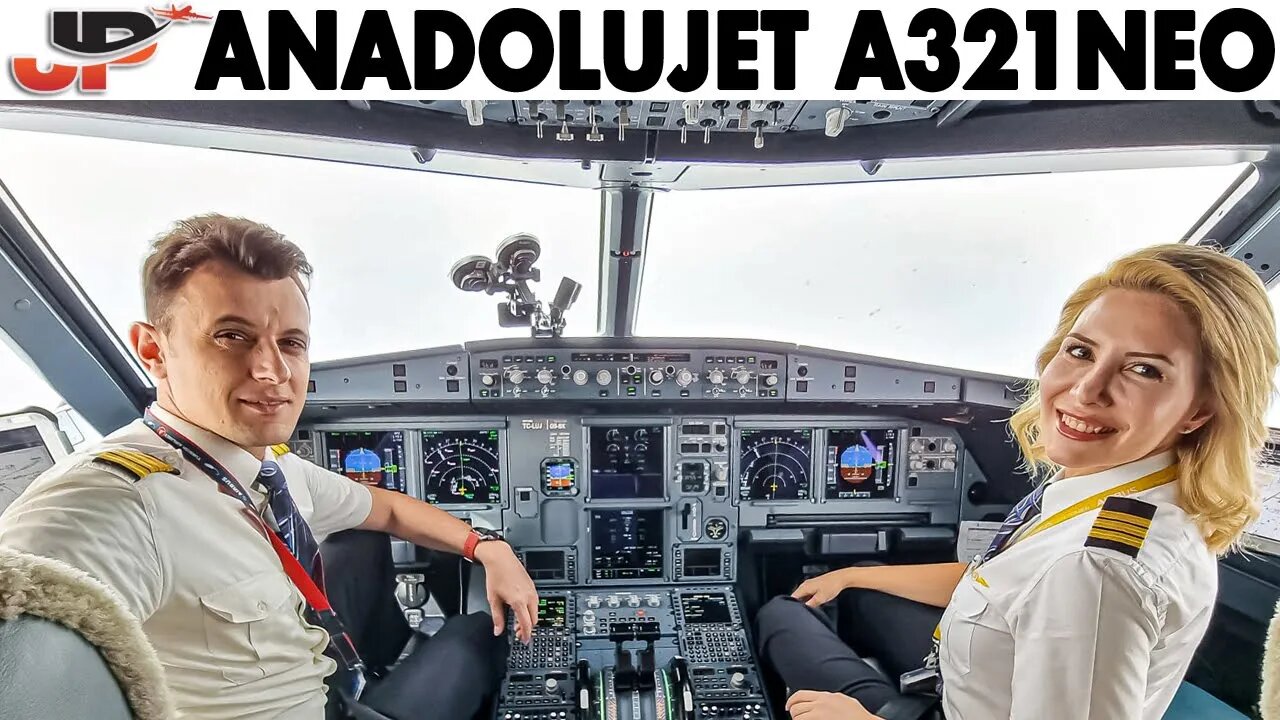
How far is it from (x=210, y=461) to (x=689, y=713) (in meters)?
1.51

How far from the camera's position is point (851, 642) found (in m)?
1.95

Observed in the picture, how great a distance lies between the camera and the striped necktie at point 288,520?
4.23 ft

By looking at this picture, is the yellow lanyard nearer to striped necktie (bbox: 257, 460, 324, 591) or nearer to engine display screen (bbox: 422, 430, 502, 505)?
striped necktie (bbox: 257, 460, 324, 591)

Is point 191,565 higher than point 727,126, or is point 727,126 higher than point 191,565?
point 727,126

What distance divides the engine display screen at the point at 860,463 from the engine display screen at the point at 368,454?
1.76 metres

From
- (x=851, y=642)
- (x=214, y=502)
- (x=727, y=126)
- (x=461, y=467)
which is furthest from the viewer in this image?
(x=461, y=467)

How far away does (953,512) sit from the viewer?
2.72m

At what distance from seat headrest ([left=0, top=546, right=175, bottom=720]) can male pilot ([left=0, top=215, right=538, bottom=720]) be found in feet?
0.48

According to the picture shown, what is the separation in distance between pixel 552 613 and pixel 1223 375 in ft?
7.04

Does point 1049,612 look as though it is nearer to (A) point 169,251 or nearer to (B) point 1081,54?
(B) point 1081,54

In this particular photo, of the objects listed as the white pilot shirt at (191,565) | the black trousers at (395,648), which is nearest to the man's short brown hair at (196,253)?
the white pilot shirt at (191,565)

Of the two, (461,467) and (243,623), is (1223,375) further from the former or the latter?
(461,467)

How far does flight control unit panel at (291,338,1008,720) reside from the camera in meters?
2.40

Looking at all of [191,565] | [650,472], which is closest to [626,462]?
[650,472]
